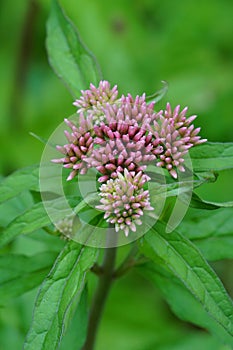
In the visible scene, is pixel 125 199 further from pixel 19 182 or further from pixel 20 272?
pixel 20 272

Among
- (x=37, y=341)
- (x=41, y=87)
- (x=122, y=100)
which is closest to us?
(x=37, y=341)

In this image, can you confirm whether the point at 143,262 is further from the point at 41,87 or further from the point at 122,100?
the point at 41,87

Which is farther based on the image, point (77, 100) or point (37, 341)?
point (77, 100)

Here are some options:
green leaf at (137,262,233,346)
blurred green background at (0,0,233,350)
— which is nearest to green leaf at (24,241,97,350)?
green leaf at (137,262,233,346)

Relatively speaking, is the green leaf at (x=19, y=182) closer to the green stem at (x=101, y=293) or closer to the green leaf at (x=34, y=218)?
the green leaf at (x=34, y=218)

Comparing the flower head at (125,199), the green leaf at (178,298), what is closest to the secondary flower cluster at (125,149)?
the flower head at (125,199)

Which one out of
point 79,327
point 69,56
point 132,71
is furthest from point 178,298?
point 132,71

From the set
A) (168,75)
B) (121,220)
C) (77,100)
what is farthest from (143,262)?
(168,75)

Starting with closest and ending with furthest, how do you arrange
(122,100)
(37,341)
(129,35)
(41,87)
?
(37,341) < (122,100) < (129,35) < (41,87)
